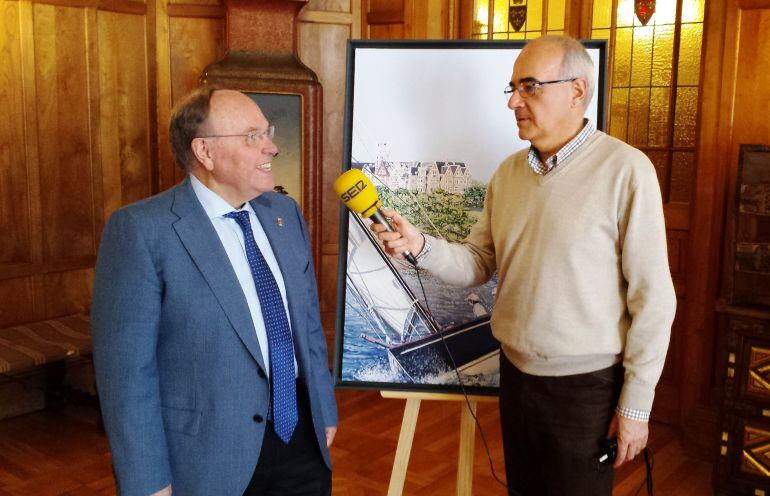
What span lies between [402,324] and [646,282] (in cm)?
88

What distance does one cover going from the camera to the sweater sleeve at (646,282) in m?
1.75

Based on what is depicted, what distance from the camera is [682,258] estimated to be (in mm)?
3912

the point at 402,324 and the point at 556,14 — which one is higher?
the point at 556,14

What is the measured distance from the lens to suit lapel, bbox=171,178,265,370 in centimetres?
168

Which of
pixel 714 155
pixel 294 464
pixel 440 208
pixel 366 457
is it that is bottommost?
pixel 366 457

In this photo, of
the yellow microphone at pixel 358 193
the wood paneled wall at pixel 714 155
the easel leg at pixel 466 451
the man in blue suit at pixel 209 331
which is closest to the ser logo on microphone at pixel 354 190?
the yellow microphone at pixel 358 193

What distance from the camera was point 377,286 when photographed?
7.87 ft

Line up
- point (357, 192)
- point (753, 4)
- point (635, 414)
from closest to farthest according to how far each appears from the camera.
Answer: point (635, 414), point (357, 192), point (753, 4)

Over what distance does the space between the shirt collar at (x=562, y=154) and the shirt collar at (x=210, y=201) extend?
2.62 feet

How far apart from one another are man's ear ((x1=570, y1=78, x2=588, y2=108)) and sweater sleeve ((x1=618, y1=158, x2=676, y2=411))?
0.24 m

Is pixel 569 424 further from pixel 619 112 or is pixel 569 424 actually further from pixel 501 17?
pixel 501 17

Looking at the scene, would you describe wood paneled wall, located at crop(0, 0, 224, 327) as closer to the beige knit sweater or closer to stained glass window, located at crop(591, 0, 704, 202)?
stained glass window, located at crop(591, 0, 704, 202)

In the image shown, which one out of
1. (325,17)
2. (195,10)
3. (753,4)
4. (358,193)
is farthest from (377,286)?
(195,10)

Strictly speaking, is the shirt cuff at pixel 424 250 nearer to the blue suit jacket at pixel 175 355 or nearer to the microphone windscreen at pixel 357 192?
the microphone windscreen at pixel 357 192
